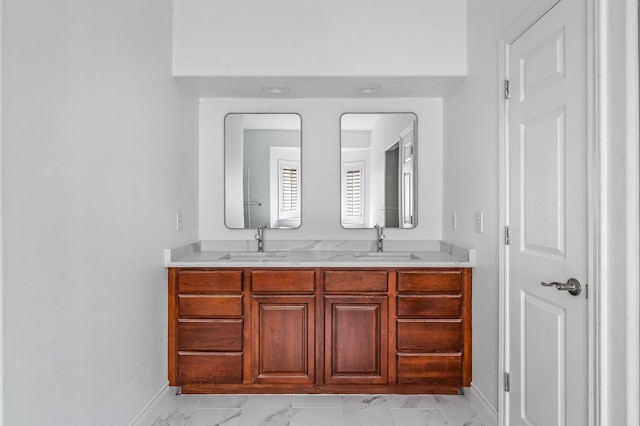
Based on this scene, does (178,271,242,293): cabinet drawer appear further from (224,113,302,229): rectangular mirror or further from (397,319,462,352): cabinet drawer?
(397,319,462,352): cabinet drawer

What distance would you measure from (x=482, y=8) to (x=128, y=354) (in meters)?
2.66

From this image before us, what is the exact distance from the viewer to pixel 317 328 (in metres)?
2.43

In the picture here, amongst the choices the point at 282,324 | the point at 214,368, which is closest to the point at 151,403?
the point at 214,368

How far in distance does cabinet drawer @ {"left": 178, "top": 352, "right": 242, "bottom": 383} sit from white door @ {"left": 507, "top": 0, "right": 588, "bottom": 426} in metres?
1.54

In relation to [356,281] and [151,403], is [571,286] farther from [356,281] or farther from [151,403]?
[151,403]

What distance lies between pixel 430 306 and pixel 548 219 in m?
1.02

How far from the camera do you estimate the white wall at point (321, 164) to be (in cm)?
300

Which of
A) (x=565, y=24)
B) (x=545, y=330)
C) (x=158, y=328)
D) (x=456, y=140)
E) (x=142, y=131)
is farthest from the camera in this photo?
(x=456, y=140)

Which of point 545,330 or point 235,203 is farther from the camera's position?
point 235,203

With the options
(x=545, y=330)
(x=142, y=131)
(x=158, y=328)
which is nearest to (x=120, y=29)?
(x=142, y=131)

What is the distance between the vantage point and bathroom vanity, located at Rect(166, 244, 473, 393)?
2412 mm

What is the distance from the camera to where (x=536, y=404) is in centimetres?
168

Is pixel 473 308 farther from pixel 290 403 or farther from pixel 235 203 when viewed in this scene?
pixel 235 203

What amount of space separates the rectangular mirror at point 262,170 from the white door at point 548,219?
5.22ft
